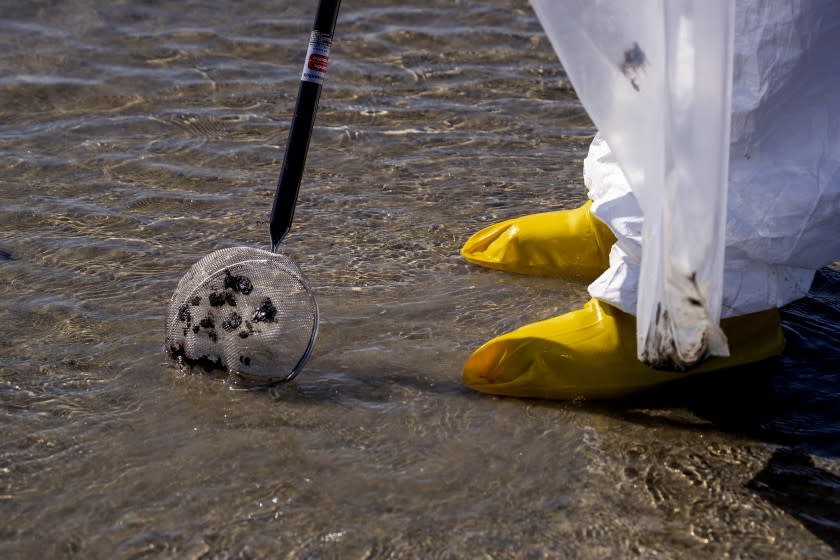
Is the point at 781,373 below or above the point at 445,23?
below

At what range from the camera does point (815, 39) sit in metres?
2.11

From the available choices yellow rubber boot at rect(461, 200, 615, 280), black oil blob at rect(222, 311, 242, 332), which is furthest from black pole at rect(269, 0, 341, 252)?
yellow rubber boot at rect(461, 200, 615, 280)

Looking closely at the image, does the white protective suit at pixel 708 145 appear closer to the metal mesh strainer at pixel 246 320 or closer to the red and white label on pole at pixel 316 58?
the red and white label on pole at pixel 316 58

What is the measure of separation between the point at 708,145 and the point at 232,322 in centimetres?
110

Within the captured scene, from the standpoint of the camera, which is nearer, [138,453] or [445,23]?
[138,453]

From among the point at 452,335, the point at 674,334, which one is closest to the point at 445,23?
the point at 452,335

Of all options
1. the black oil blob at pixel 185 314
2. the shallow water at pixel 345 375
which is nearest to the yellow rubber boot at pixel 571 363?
the shallow water at pixel 345 375

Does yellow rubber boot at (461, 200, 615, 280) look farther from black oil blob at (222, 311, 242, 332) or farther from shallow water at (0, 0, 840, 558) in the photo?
black oil blob at (222, 311, 242, 332)

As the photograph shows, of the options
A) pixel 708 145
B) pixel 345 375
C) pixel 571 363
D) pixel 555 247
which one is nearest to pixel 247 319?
pixel 345 375

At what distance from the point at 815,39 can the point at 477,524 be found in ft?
3.82

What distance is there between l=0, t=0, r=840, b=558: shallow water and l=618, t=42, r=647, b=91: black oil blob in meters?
0.76

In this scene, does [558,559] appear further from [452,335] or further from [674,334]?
[452,335]

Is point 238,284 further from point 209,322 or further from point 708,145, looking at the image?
point 708,145

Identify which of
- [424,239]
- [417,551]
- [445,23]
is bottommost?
[417,551]
